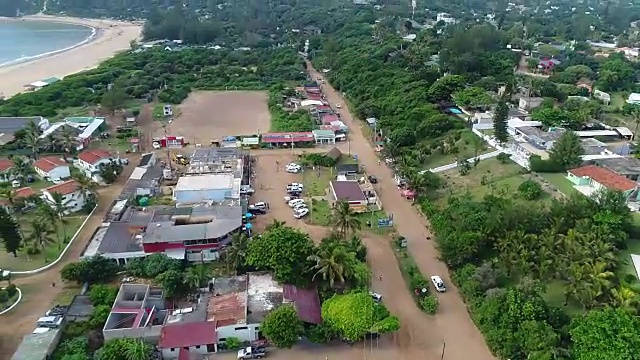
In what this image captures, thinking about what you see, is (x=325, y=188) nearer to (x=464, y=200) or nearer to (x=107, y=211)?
(x=464, y=200)

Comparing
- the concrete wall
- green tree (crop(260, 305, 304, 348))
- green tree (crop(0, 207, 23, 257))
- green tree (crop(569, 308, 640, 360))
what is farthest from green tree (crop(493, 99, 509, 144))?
green tree (crop(0, 207, 23, 257))

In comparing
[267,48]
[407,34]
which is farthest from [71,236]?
[407,34]

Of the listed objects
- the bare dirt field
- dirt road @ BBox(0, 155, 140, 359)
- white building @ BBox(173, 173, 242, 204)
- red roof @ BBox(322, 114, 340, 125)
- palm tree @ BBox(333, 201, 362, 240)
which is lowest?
the bare dirt field

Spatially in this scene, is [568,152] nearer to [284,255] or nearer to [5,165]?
[284,255]

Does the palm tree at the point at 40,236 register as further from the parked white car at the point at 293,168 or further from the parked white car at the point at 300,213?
the parked white car at the point at 293,168

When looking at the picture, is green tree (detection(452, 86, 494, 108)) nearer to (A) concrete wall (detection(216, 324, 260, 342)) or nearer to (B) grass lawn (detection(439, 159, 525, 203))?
(B) grass lawn (detection(439, 159, 525, 203))
